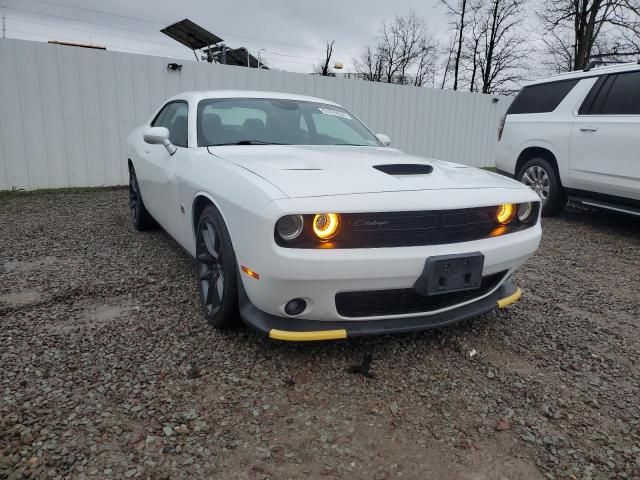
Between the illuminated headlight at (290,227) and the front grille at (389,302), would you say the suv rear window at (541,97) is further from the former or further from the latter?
the illuminated headlight at (290,227)

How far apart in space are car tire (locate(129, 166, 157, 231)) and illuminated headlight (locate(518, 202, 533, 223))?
135 inches

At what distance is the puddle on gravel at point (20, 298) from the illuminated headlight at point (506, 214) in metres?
2.93

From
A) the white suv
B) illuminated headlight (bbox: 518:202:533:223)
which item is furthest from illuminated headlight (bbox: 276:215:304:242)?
the white suv

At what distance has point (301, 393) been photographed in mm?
2104

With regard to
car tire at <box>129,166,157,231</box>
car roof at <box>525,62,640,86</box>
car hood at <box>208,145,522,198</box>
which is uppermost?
car roof at <box>525,62,640,86</box>

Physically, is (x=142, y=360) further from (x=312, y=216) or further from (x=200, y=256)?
(x=312, y=216)

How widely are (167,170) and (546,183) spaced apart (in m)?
4.61

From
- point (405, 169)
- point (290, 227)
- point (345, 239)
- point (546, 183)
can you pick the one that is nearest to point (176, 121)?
point (405, 169)

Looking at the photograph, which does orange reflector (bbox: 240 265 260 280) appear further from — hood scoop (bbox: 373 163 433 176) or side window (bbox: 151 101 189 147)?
side window (bbox: 151 101 189 147)

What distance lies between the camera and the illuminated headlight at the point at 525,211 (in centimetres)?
261

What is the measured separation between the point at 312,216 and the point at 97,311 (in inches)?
68.5

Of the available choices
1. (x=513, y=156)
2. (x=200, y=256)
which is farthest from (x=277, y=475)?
(x=513, y=156)

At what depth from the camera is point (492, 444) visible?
5.92ft

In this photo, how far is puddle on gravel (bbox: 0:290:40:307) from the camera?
3041 millimetres
